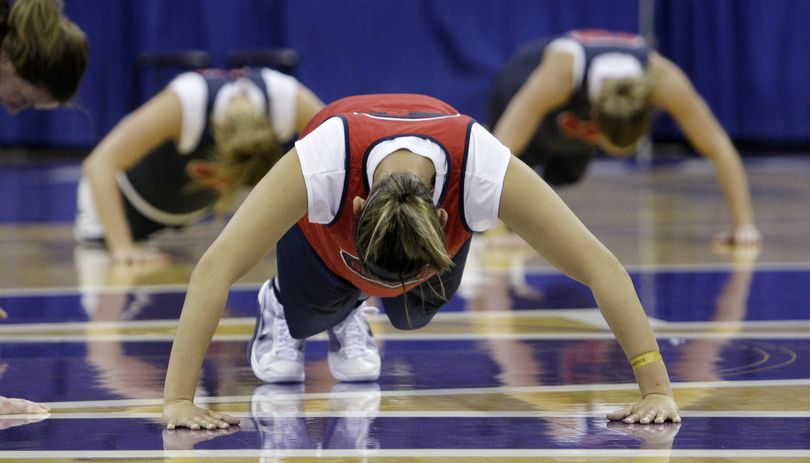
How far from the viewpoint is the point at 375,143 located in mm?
2453

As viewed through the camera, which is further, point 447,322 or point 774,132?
point 774,132

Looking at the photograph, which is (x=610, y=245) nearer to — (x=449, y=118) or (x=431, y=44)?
(x=449, y=118)

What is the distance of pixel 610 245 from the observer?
17.4ft

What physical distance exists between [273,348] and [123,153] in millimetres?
2049

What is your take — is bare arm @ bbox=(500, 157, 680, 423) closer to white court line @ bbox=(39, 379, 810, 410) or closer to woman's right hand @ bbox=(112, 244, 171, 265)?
white court line @ bbox=(39, 379, 810, 410)

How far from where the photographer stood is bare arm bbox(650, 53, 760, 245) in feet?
16.4

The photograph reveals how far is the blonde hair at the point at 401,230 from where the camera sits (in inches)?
88.0

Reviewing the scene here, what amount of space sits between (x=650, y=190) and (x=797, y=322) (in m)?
4.05

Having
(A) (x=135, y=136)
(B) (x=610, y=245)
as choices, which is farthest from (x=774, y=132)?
(A) (x=135, y=136)

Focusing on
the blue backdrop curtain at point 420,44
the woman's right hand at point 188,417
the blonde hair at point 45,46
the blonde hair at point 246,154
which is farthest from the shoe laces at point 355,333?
the blue backdrop curtain at point 420,44

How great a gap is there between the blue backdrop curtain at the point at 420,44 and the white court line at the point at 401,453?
7.42 metres

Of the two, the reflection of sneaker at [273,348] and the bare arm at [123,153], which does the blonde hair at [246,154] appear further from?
the reflection of sneaker at [273,348]

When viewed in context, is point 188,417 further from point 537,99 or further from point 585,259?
point 537,99

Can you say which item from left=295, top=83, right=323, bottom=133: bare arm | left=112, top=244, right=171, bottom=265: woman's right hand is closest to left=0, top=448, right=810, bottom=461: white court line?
left=295, top=83, right=323, bottom=133: bare arm
